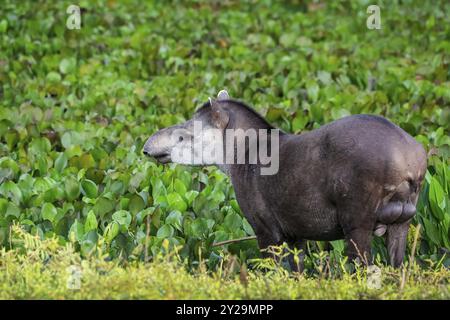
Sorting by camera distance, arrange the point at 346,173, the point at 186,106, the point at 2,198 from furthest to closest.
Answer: the point at 186,106
the point at 2,198
the point at 346,173

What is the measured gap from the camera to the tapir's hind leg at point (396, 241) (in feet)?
23.5

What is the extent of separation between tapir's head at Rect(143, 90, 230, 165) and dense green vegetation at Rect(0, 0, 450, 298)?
1.53ft

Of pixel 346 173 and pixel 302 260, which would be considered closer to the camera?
pixel 346 173

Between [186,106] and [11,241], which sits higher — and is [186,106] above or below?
above

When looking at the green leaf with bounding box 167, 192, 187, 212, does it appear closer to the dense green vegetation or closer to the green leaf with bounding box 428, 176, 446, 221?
the dense green vegetation

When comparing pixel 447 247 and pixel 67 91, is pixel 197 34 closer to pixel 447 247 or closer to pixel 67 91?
pixel 67 91

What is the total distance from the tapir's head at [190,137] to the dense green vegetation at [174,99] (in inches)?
18.4

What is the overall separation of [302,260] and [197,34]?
366 inches
